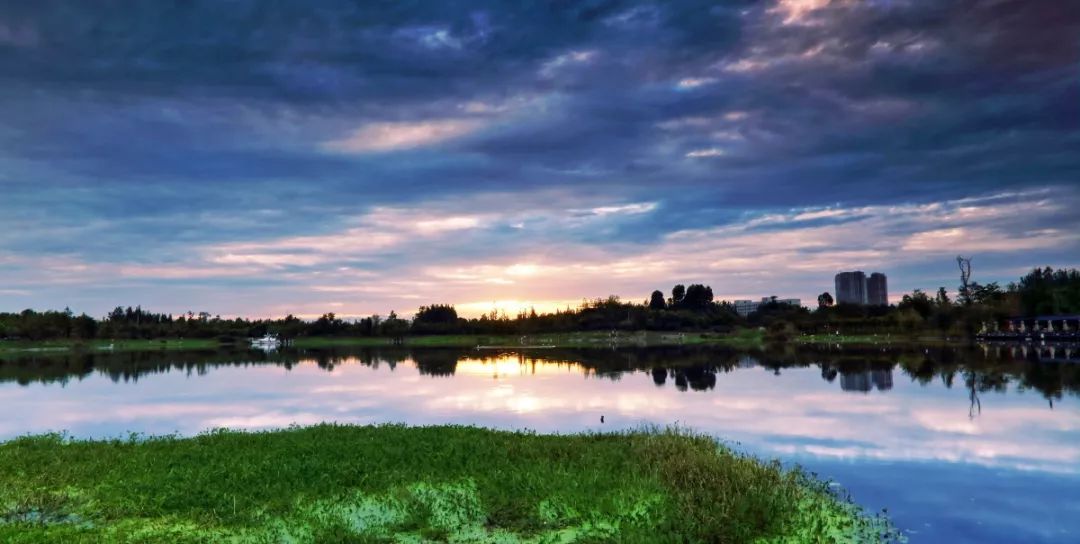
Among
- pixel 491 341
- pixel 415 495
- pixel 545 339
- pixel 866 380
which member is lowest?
pixel 866 380

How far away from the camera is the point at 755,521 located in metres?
13.5

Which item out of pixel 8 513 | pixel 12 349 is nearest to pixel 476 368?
pixel 8 513

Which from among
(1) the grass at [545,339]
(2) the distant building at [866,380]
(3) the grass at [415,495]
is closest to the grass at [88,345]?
(1) the grass at [545,339]

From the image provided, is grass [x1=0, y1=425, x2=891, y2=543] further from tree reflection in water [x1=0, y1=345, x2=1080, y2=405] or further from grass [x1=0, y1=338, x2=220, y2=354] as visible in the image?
grass [x1=0, y1=338, x2=220, y2=354]

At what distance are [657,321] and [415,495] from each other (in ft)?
547

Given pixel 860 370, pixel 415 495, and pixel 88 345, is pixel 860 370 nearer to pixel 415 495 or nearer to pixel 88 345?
pixel 415 495

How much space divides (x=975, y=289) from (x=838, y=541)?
149 meters

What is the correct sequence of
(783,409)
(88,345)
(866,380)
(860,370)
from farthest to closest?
(88,345)
(860,370)
(866,380)
(783,409)

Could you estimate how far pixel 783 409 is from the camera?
113 ft

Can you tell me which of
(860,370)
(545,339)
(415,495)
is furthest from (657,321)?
(415,495)

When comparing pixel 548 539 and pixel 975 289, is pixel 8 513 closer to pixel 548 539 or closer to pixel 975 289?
pixel 548 539

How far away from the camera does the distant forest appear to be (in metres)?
122

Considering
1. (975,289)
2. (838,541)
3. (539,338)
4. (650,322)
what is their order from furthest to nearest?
(650,322) < (539,338) < (975,289) < (838,541)

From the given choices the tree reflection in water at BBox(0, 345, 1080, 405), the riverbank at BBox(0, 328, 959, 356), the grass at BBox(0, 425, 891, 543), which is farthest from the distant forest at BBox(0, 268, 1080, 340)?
the grass at BBox(0, 425, 891, 543)
